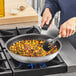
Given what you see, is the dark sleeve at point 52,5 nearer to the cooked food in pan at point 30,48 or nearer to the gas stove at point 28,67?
the cooked food in pan at point 30,48

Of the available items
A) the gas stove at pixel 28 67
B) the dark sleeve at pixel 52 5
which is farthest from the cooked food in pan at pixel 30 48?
the dark sleeve at pixel 52 5

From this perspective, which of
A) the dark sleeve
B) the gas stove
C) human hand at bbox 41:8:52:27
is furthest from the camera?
the dark sleeve

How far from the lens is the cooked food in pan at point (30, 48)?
156 centimetres

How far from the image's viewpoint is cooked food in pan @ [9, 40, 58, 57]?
5.13ft

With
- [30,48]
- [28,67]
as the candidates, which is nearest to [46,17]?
[30,48]

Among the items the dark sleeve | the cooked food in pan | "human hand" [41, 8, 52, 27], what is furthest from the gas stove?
the dark sleeve

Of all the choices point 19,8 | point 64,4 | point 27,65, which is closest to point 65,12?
point 64,4

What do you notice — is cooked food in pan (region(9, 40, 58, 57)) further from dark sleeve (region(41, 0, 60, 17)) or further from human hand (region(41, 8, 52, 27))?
dark sleeve (region(41, 0, 60, 17))

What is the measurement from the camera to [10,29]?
199cm

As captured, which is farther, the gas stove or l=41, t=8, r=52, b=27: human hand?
l=41, t=8, r=52, b=27: human hand

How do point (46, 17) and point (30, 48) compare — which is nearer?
point (30, 48)

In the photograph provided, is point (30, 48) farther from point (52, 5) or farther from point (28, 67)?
point (52, 5)

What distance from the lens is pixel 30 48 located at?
1.62 meters

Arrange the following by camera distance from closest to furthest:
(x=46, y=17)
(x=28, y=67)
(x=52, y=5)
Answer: (x=28, y=67), (x=46, y=17), (x=52, y=5)
